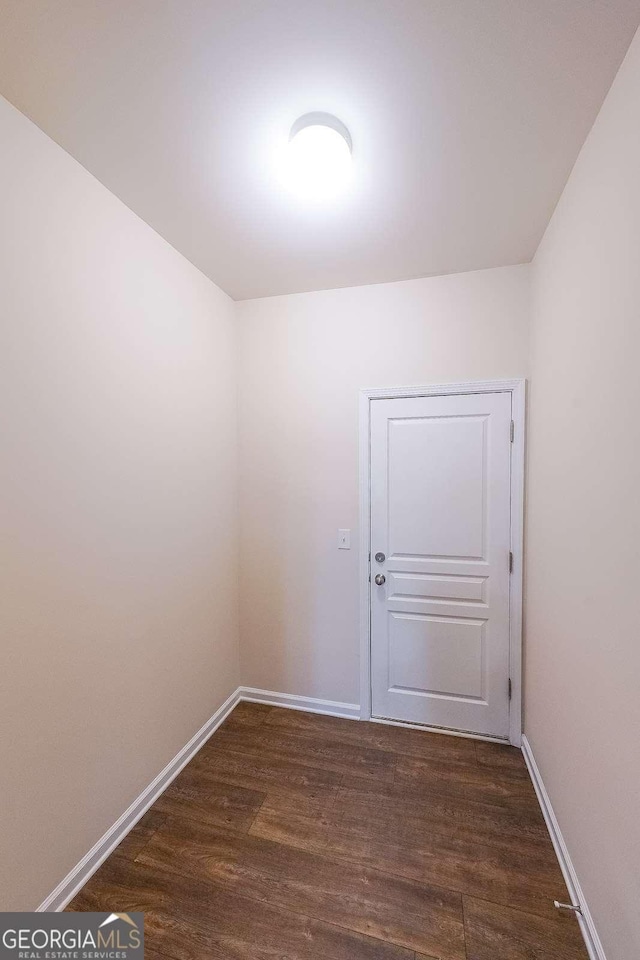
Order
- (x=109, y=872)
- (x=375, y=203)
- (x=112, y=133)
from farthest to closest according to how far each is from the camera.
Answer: (x=375, y=203) → (x=109, y=872) → (x=112, y=133)

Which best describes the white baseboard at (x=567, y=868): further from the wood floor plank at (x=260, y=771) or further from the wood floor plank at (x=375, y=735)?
the wood floor plank at (x=260, y=771)

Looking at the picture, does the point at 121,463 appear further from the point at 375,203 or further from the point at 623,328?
the point at 623,328

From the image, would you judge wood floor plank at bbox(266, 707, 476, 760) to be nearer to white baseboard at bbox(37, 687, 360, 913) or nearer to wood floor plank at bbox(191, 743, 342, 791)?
white baseboard at bbox(37, 687, 360, 913)

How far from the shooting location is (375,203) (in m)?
1.69

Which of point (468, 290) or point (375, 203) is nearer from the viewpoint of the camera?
point (375, 203)

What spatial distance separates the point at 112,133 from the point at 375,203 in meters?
1.04

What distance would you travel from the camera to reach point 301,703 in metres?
2.55

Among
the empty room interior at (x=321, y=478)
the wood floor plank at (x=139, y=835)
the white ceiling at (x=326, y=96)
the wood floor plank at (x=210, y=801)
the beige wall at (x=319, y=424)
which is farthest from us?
the beige wall at (x=319, y=424)

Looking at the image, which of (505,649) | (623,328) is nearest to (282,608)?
(505,649)

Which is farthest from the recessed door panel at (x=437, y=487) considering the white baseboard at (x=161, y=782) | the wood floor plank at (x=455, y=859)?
the wood floor plank at (x=455, y=859)

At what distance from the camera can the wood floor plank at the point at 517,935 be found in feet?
3.93

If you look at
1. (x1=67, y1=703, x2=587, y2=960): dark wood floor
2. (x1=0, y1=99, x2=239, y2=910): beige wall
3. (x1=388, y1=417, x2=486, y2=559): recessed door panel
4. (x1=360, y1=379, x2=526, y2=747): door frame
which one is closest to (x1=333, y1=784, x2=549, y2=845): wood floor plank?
(x1=67, y1=703, x2=587, y2=960): dark wood floor

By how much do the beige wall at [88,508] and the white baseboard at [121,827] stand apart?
4 centimetres

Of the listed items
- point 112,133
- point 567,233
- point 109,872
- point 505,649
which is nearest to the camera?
point 112,133
